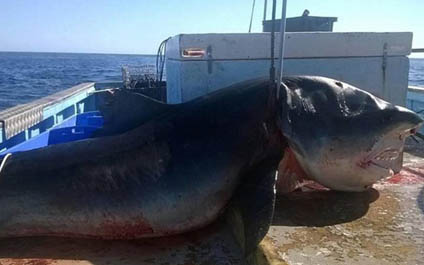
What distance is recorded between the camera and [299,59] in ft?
15.6

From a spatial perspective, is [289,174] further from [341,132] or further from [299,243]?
[299,243]

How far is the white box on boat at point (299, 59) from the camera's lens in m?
4.57

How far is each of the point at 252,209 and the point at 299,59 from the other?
2.43 m

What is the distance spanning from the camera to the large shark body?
9.58 ft

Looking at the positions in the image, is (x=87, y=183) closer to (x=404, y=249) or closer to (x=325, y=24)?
(x=404, y=249)

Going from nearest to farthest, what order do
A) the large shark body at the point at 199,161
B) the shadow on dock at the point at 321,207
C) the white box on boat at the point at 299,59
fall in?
the large shark body at the point at 199,161 < the shadow on dock at the point at 321,207 < the white box on boat at the point at 299,59

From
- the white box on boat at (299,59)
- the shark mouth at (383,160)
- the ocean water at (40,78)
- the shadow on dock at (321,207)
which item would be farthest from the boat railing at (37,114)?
the ocean water at (40,78)

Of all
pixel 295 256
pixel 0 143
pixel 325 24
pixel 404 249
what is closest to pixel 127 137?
pixel 295 256

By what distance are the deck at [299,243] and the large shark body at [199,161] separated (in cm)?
10

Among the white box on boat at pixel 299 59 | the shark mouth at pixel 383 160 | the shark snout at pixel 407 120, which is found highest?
the white box on boat at pixel 299 59

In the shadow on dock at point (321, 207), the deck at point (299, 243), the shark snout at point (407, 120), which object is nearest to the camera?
the deck at point (299, 243)

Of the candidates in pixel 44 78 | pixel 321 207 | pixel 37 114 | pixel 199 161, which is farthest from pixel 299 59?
pixel 44 78

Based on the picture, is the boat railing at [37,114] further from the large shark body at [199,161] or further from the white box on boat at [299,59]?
the large shark body at [199,161]

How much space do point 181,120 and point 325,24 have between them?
3.79m
